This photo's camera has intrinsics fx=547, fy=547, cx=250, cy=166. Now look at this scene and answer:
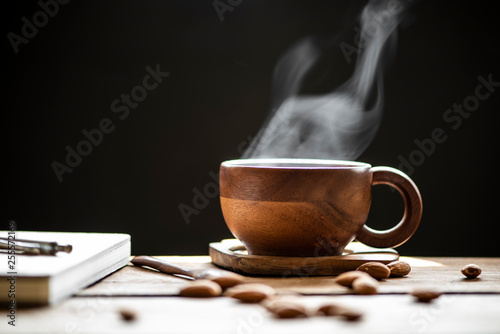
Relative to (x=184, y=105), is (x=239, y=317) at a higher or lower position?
lower

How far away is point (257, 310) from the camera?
56cm

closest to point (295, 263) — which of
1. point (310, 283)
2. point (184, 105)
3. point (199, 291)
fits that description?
point (310, 283)

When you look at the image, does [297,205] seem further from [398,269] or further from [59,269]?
[59,269]

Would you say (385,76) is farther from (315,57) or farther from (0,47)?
(0,47)

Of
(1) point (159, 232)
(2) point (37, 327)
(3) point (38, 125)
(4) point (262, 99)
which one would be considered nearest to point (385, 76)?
(4) point (262, 99)

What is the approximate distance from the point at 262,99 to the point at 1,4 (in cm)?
71

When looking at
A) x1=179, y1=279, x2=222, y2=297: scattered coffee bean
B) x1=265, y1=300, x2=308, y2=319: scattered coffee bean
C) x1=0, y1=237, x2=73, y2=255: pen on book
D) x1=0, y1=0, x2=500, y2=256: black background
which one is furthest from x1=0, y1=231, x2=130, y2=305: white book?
x1=0, y1=0, x2=500, y2=256: black background

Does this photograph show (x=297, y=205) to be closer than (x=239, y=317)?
No

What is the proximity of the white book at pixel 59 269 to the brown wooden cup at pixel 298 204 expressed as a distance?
0.17m

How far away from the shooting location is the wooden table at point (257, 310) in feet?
1.63

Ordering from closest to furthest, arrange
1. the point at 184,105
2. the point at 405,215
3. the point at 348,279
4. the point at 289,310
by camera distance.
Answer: the point at 289,310, the point at 348,279, the point at 405,215, the point at 184,105

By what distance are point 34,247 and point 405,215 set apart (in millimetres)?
497

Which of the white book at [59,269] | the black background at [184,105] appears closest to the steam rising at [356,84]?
the black background at [184,105]

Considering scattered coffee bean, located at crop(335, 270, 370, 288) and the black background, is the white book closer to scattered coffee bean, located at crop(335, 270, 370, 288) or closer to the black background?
scattered coffee bean, located at crop(335, 270, 370, 288)
